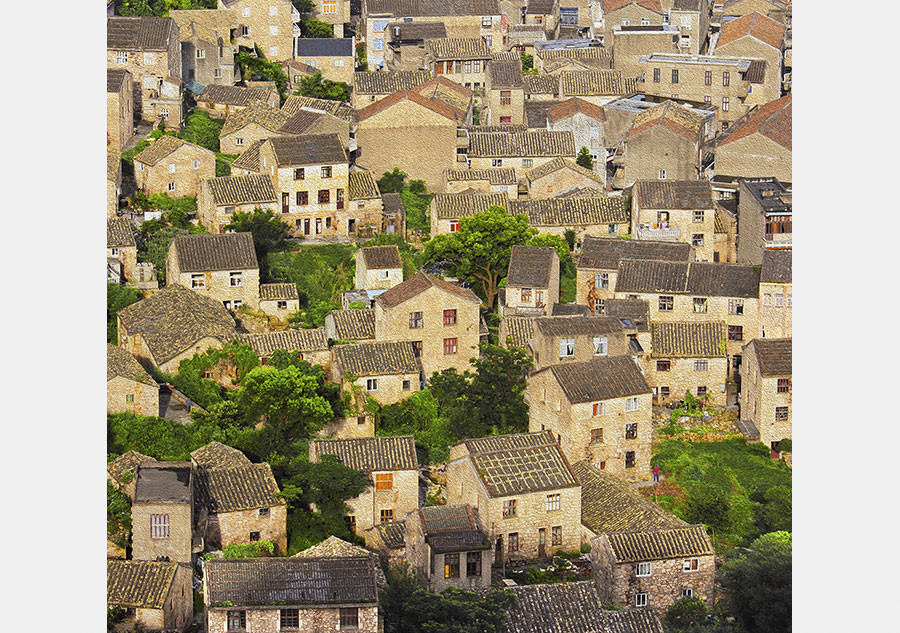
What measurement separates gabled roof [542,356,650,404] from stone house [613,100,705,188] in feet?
74.7

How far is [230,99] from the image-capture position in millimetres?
106688

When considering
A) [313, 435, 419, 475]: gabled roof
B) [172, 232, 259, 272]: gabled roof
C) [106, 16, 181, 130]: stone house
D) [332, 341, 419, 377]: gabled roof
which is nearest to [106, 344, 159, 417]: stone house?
[313, 435, 419, 475]: gabled roof

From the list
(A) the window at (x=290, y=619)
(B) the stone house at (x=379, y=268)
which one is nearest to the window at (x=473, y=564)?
(A) the window at (x=290, y=619)

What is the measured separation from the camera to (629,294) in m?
86.4

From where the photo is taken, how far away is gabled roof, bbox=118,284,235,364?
81125 millimetres

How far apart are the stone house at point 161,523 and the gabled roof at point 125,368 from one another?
29.6 feet

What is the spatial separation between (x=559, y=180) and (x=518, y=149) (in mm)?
3866

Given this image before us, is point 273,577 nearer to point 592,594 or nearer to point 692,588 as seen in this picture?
point 592,594

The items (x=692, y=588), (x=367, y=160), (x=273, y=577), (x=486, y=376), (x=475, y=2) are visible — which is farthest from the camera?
(x=475, y=2)

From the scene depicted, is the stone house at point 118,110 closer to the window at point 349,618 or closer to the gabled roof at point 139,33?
the gabled roof at point 139,33

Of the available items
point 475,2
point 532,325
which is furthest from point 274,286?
point 475,2

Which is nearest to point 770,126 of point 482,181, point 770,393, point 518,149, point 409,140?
point 518,149

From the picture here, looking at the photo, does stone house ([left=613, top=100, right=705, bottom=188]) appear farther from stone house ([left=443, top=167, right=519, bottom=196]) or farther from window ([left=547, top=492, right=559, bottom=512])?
window ([left=547, top=492, right=559, bottom=512])

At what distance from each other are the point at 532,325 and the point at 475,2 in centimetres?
4272
